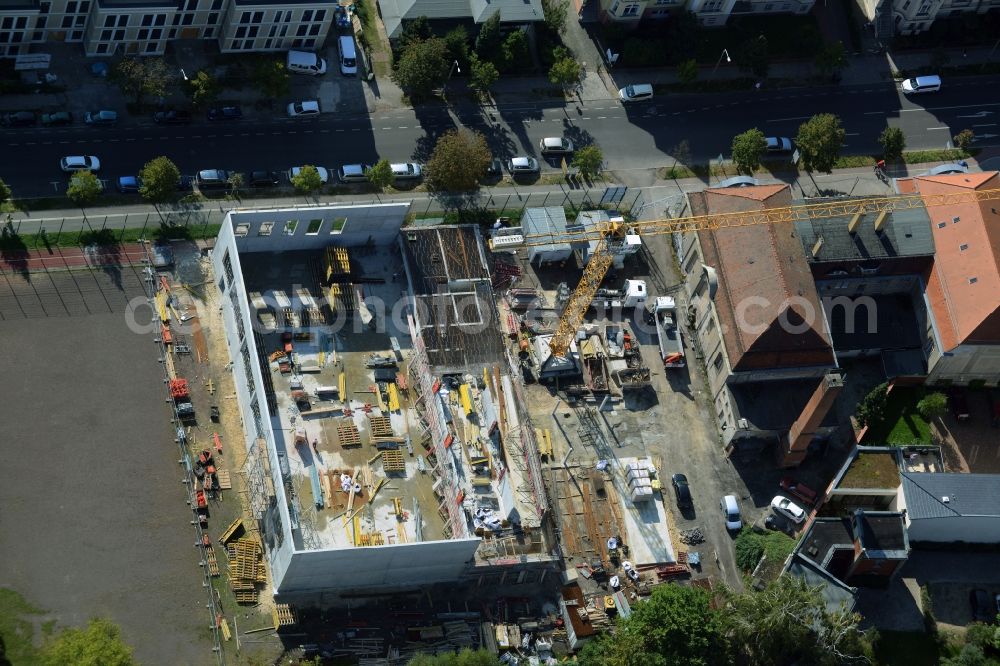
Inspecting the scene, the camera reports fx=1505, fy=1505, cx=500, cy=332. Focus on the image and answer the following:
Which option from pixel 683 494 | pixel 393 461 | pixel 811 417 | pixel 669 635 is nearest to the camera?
pixel 669 635

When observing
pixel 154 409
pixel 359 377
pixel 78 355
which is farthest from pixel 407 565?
pixel 78 355

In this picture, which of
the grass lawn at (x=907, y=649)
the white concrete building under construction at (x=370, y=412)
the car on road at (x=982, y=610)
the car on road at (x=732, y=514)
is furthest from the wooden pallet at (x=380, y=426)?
the car on road at (x=982, y=610)

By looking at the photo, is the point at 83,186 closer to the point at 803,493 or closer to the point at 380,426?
the point at 380,426

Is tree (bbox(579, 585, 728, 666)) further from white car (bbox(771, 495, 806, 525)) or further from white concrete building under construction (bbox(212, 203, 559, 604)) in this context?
white car (bbox(771, 495, 806, 525))

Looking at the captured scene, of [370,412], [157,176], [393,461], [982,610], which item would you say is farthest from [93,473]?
[982,610]

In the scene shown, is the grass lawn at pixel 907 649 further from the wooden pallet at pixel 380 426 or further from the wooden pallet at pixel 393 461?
the wooden pallet at pixel 380 426

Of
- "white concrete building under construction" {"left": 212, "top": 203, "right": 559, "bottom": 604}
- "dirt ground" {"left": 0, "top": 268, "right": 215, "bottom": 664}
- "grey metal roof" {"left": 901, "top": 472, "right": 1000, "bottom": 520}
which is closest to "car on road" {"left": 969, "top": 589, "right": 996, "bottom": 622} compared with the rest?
"grey metal roof" {"left": 901, "top": 472, "right": 1000, "bottom": 520}

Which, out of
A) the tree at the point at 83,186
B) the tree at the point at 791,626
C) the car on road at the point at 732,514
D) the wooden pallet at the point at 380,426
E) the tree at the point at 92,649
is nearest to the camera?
the tree at the point at 92,649
